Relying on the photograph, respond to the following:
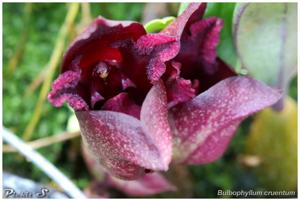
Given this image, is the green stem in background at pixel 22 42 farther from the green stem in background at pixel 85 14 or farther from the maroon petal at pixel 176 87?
the maroon petal at pixel 176 87

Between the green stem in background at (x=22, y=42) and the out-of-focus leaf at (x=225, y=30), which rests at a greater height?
the out-of-focus leaf at (x=225, y=30)

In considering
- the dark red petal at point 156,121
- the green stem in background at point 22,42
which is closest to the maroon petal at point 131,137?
the dark red petal at point 156,121

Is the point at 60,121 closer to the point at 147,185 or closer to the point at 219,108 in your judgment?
the point at 147,185

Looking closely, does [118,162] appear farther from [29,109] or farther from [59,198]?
[29,109]

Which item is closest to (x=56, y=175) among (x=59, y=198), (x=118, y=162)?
(x=59, y=198)

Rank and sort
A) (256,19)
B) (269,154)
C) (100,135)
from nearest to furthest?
(100,135), (256,19), (269,154)

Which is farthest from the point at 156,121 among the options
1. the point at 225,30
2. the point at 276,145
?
the point at 276,145
